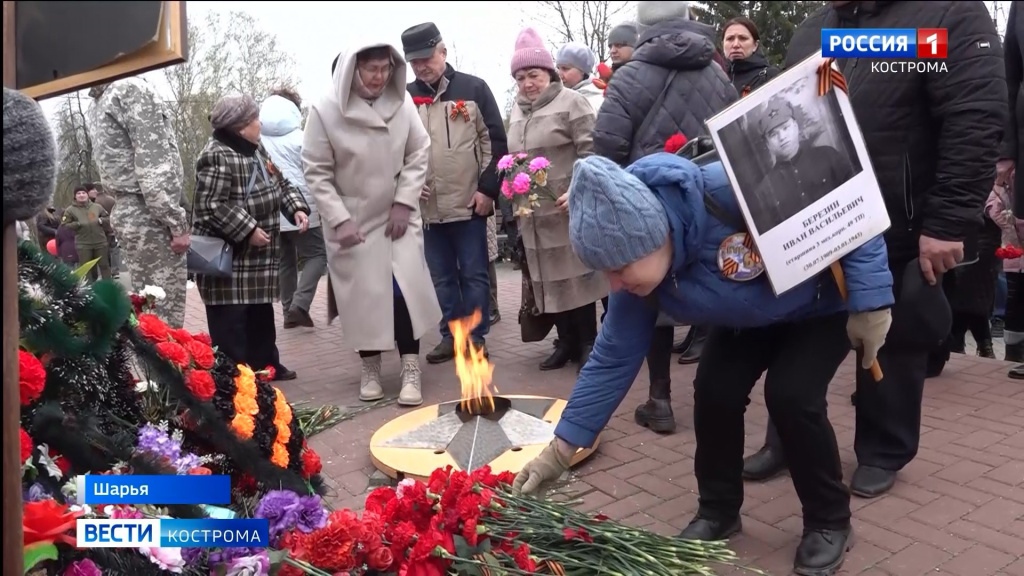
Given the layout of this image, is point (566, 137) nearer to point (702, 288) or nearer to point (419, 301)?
point (419, 301)

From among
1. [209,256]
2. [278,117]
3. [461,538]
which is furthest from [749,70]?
[461,538]

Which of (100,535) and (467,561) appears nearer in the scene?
(100,535)

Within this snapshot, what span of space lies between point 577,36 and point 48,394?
11616 mm

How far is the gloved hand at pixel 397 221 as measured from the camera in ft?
16.6

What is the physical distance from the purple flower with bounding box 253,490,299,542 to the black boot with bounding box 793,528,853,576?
161 cm

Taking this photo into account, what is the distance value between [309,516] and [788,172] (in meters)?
1.72

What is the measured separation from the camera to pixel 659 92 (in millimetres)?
4148

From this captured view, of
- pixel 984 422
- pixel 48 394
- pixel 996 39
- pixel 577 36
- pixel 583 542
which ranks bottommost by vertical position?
pixel 984 422

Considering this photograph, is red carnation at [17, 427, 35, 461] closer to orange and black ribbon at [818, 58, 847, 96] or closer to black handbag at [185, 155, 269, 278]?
orange and black ribbon at [818, 58, 847, 96]

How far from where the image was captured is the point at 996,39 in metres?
3.04

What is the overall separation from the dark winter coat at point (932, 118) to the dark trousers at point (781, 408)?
716 millimetres

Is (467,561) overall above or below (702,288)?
below

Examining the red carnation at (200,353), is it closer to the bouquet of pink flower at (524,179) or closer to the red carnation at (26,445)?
the red carnation at (26,445)

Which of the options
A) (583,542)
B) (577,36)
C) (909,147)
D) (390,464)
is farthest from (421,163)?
(577,36)
